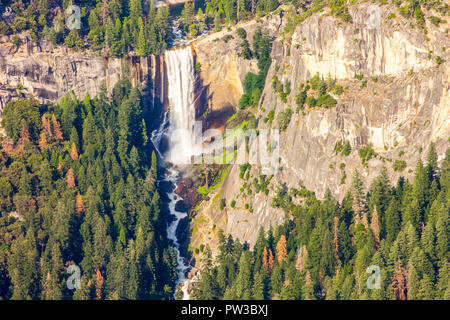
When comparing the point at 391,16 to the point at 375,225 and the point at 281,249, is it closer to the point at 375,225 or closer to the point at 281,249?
the point at 375,225

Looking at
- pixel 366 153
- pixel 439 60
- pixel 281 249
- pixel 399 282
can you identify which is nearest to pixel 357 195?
pixel 366 153

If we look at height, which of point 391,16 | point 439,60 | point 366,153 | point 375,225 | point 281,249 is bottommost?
point 281,249

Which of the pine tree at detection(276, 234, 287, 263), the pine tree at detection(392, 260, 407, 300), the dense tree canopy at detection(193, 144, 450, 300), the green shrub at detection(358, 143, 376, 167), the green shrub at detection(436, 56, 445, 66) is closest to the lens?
the pine tree at detection(392, 260, 407, 300)

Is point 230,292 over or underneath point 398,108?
underneath

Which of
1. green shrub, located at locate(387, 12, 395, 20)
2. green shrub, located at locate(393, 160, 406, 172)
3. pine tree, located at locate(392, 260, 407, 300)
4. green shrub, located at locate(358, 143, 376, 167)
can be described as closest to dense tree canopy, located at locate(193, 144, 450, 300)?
pine tree, located at locate(392, 260, 407, 300)

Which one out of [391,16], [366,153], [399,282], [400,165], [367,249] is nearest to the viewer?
[399,282]

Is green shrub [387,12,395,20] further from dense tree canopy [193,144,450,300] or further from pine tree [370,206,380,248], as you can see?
pine tree [370,206,380,248]

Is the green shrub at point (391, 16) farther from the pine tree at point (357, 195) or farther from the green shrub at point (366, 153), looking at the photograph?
the pine tree at point (357, 195)

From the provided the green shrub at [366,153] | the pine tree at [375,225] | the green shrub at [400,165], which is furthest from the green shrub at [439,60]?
the pine tree at [375,225]
